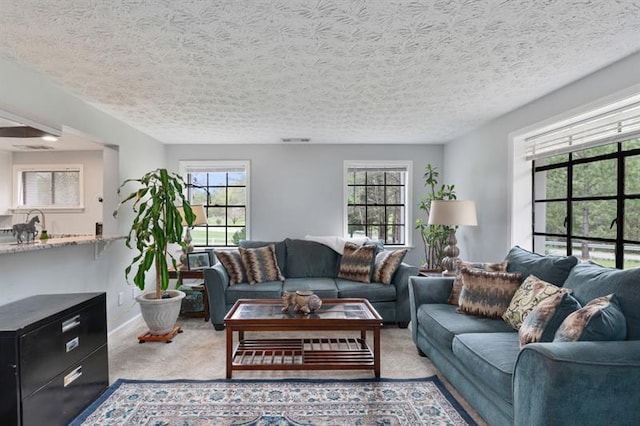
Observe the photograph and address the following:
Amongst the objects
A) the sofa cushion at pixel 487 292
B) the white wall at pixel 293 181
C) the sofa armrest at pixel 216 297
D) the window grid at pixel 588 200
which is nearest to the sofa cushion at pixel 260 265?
the sofa armrest at pixel 216 297

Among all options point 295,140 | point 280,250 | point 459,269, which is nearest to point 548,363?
point 459,269

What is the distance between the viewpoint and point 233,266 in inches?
154

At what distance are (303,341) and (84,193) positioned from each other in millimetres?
3943

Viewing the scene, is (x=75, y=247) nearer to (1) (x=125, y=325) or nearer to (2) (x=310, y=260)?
(1) (x=125, y=325)

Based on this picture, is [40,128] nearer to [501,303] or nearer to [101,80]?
[101,80]

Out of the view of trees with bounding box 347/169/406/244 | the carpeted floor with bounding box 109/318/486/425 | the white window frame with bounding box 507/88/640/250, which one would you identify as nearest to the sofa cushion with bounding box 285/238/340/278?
the view of trees with bounding box 347/169/406/244

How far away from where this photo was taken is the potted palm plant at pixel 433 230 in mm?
4348

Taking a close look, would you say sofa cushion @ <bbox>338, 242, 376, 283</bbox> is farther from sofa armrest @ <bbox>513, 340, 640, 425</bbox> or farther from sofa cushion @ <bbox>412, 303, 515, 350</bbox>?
sofa armrest @ <bbox>513, 340, 640, 425</bbox>

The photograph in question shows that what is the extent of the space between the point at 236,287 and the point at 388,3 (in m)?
3.05

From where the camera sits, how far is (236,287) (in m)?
3.75

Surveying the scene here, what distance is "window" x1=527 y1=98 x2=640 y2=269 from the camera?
244cm

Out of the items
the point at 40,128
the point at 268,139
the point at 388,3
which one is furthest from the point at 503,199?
the point at 40,128

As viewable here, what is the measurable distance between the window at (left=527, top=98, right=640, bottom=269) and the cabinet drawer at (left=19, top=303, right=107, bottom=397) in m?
3.80

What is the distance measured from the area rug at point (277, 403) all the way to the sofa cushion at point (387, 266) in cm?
138
